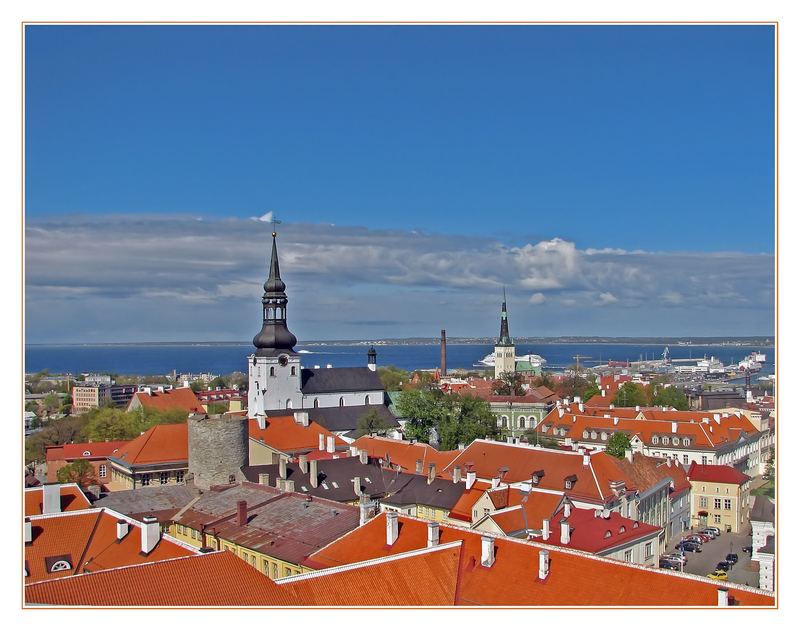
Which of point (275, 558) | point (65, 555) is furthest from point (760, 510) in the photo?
point (65, 555)

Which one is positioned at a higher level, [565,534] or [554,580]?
[554,580]

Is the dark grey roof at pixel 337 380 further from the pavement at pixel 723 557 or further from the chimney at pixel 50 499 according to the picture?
the chimney at pixel 50 499

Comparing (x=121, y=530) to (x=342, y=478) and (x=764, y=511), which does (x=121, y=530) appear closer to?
(x=342, y=478)

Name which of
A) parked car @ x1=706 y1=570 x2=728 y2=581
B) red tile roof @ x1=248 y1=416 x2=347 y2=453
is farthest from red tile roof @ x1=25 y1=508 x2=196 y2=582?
red tile roof @ x1=248 y1=416 x2=347 y2=453

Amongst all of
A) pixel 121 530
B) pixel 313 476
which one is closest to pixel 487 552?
pixel 121 530

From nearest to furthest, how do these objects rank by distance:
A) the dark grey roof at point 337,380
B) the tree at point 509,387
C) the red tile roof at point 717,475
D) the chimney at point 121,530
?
the chimney at point 121,530 < the red tile roof at point 717,475 < the dark grey roof at point 337,380 < the tree at point 509,387

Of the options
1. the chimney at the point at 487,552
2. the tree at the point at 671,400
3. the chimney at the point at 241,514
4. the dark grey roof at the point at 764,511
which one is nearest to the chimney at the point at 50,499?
the chimney at the point at 241,514

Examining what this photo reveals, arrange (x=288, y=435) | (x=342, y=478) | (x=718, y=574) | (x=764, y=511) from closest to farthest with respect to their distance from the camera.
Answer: (x=764, y=511), (x=718, y=574), (x=342, y=478), (x=288, y=435)

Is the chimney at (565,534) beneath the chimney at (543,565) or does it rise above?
beneath
